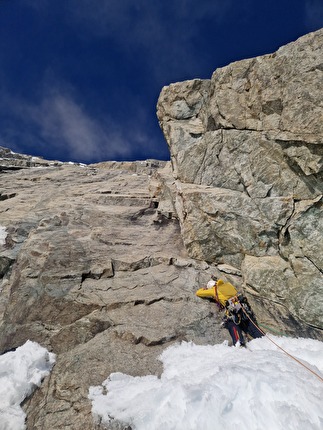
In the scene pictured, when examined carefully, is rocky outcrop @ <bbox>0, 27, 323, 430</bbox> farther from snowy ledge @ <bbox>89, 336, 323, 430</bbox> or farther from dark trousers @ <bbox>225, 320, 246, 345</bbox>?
snowy ledge @ <bbox>89, 336, 323, 430</bbox>

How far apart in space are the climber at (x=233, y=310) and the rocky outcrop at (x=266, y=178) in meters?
1.82

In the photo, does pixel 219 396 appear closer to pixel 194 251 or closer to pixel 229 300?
Answer: pixel 229 300

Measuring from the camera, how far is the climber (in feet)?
34.8

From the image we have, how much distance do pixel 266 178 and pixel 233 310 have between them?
7.57 metres

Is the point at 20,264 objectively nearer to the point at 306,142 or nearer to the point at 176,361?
the point at 176,361

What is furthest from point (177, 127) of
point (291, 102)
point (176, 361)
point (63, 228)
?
point (176, 361)

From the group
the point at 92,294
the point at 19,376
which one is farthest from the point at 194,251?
the point at 19,376

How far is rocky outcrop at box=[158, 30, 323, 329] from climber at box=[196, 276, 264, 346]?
182 cm

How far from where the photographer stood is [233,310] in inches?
427

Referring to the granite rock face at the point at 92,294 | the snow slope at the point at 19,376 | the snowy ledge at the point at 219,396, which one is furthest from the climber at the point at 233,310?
the snow slope at the point at 19,376

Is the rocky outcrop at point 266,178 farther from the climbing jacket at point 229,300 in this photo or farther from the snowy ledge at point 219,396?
the snowy ledge at point 219,396

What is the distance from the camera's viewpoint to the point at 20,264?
46.7 feet

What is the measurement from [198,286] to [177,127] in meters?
12.8

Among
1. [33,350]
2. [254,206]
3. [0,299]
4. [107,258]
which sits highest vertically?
[254,206]
